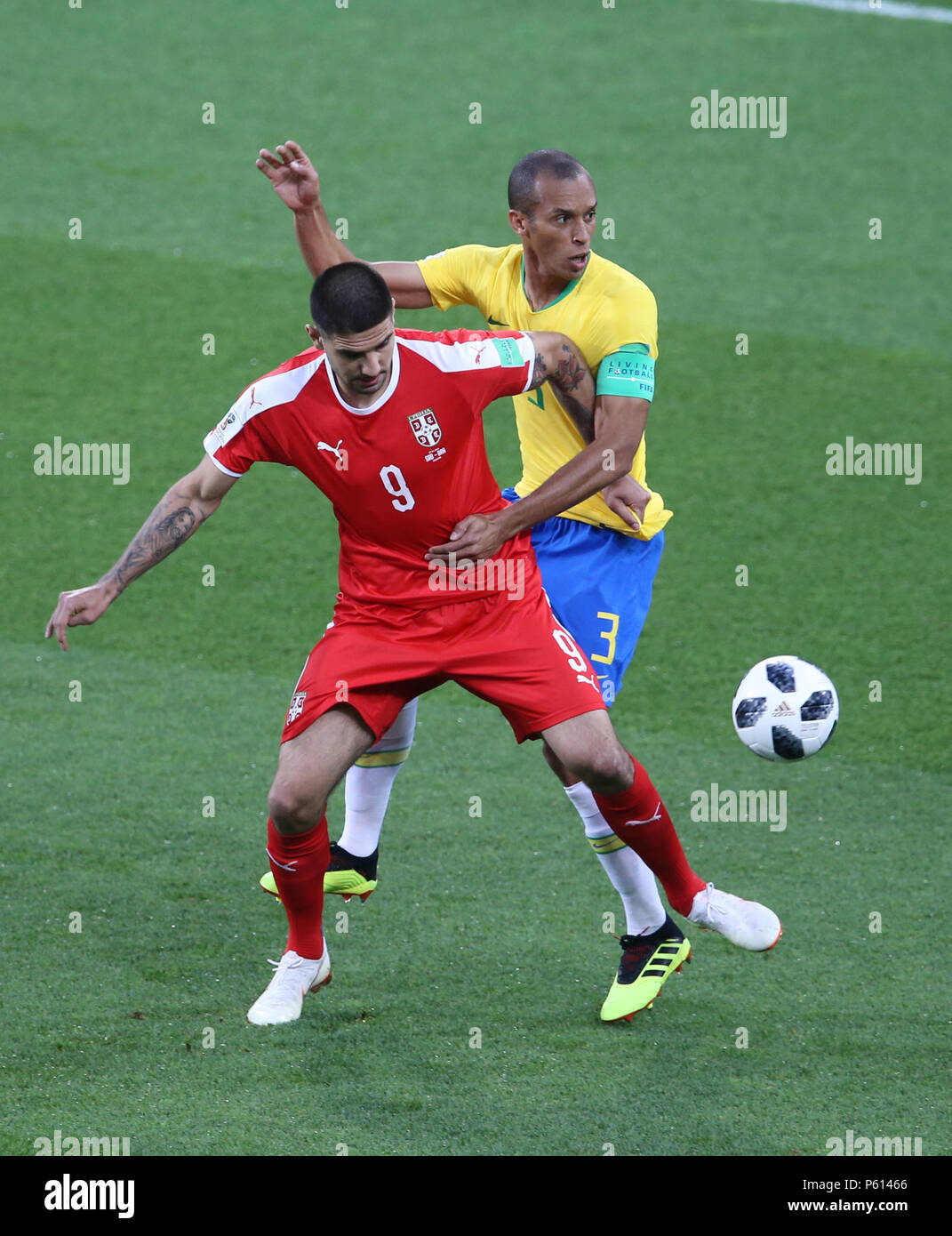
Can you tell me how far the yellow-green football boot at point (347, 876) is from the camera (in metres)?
5.34

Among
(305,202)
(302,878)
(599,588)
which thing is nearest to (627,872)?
(599,588)

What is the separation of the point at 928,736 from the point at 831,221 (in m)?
7.54

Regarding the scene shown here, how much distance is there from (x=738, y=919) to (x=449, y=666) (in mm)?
1171

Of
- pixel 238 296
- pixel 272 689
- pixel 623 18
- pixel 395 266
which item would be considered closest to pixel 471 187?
pixel 238 296

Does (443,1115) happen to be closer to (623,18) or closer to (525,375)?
(525,375)

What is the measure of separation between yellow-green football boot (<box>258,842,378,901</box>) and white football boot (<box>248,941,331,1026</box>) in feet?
1.57

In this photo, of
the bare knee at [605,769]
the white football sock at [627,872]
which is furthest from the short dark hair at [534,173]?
the white football sock at [627,872]

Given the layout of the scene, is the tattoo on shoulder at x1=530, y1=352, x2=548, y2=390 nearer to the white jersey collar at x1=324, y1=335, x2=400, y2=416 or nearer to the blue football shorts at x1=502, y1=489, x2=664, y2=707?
the white jersey collar at x1=324, y1=335, x2=400, y2=416

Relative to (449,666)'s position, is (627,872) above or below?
below

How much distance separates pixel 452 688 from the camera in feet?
24.5

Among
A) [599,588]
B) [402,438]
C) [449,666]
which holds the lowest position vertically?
[449,666]

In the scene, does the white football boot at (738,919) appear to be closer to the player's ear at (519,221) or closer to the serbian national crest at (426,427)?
the serbian national crest at (426,427)

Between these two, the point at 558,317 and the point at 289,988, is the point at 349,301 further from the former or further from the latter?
the point at 289,988

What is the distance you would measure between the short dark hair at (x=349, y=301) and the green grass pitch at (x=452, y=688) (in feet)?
6.73
